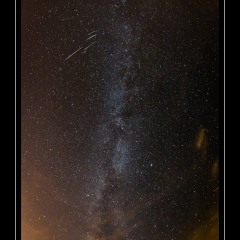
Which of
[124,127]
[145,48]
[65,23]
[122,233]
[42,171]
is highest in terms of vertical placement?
[65,23]

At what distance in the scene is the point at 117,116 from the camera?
2.35m

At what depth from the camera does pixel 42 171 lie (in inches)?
93.4

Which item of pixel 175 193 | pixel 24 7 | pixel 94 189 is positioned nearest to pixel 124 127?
pixel 94 189

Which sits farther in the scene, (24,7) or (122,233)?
(122,233)

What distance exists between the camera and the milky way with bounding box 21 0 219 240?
7.31 ft

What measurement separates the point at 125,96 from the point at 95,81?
0.67 feet

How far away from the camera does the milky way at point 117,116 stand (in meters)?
2.23
